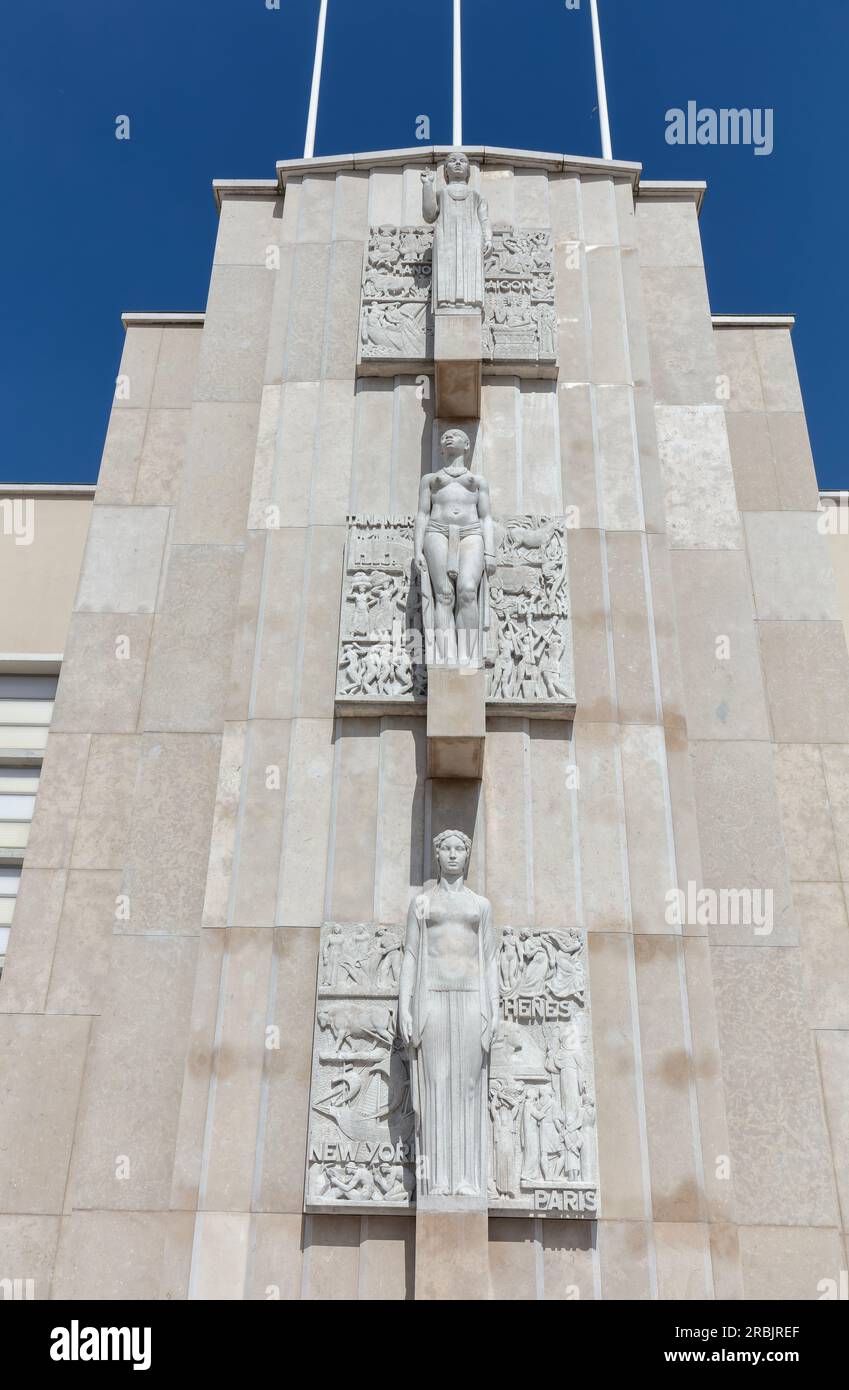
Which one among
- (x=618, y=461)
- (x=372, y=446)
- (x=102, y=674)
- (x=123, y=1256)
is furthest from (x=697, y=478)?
(x=123, y=1256)

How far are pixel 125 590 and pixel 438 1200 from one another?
21.4 feet

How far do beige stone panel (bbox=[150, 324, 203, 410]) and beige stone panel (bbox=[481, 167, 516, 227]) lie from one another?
3.52m

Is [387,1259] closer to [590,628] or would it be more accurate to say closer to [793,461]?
[590,628]

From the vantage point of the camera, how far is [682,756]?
10.1 metres

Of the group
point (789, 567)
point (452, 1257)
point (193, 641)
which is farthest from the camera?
point (789, 567)

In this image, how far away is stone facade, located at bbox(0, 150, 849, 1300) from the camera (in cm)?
872

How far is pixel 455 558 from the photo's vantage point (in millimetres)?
10344

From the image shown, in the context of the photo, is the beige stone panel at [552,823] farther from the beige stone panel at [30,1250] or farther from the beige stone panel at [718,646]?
the beige stone panel at [30,1250]

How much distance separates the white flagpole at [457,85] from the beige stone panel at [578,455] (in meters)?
4.09

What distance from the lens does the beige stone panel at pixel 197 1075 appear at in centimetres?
868

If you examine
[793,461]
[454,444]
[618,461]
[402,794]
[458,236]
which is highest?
[458,236]

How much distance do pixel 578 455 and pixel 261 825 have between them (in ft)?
15.7

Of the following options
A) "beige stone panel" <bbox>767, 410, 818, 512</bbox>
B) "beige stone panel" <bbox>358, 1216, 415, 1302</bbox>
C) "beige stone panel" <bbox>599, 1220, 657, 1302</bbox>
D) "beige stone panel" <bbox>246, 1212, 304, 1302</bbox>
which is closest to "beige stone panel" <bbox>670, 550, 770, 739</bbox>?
"beige stone panel" <bbox>767, 410, 818, 512</bbox>

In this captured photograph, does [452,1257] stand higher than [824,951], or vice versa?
[824,951]
